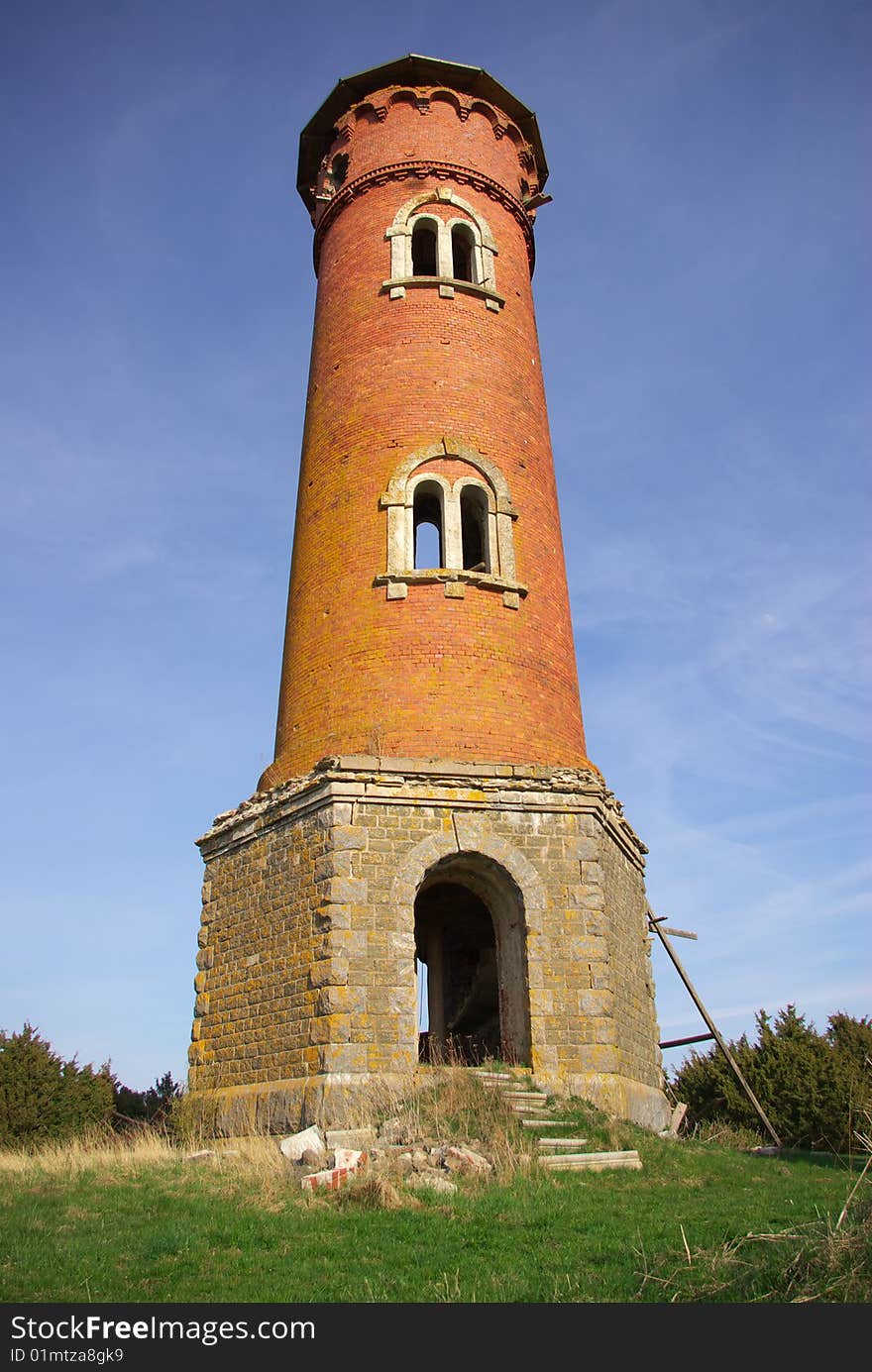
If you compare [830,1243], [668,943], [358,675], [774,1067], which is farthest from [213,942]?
[774,1067]

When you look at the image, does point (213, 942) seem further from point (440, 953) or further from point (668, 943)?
point (668, 943)

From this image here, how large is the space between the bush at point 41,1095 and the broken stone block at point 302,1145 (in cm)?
680

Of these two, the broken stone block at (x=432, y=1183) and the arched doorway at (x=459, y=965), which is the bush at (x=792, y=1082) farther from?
the broken stone block at (x=432, y=1183)

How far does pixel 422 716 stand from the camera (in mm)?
12523

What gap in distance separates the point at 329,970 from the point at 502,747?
3508 mm

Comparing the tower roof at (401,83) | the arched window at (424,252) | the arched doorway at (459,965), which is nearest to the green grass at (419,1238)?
the arched doorway at (459,965)

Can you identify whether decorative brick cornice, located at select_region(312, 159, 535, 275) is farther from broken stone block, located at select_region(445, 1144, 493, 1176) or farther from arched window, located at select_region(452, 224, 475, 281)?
broken stone block, located at select_region(445, 1144, 493, 1176)

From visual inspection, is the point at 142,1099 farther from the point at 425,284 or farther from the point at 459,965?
the point at 425,284

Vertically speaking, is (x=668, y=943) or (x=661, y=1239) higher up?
(x=668, y=943)

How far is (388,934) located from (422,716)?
275 cm

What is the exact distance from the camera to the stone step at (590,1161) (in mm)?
Answer: 9062

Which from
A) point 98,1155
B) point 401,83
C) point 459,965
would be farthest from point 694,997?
point 401,83

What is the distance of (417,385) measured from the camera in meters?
14.8

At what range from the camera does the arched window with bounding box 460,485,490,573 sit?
47.0ft
